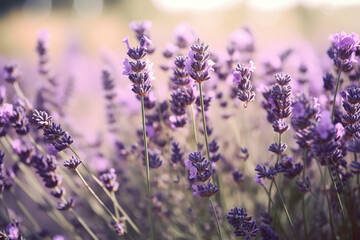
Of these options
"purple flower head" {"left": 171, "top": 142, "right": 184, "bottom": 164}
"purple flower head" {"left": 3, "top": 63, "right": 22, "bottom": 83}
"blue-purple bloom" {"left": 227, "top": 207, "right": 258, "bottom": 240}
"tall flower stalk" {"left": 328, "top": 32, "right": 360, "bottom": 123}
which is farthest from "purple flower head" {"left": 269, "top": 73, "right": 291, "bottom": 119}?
"purple flower head" {"left": 3, "top": 63, "right": 22, "bottom": 83}

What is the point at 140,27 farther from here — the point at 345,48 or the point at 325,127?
the point at 325,127

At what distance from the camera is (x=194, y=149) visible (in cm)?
172

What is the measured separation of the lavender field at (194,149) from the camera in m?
1.16

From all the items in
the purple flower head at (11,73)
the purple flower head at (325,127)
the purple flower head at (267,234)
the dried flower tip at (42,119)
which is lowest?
the purple flower head at (267,234)

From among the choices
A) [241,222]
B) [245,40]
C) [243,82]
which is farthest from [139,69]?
[245,40]

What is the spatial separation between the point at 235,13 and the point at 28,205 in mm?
11924

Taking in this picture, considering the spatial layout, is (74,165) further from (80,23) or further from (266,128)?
(80,23)

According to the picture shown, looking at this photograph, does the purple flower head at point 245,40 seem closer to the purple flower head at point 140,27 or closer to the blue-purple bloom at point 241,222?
the purple flower head at point 140,27

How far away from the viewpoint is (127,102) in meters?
2.63

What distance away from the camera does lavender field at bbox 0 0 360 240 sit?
45.5 inches

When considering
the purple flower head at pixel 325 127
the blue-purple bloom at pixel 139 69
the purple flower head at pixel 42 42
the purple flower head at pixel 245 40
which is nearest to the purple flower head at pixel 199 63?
the blue-purple bloom at pixel 139 69

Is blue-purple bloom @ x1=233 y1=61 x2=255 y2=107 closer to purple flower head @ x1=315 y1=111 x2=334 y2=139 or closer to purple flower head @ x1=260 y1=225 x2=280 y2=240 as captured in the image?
purple flower head @ x1=315 y1=111 x2=334 y2=139

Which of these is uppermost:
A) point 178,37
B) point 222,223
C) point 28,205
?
point 178,37

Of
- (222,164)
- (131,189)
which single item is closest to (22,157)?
(131,189)
